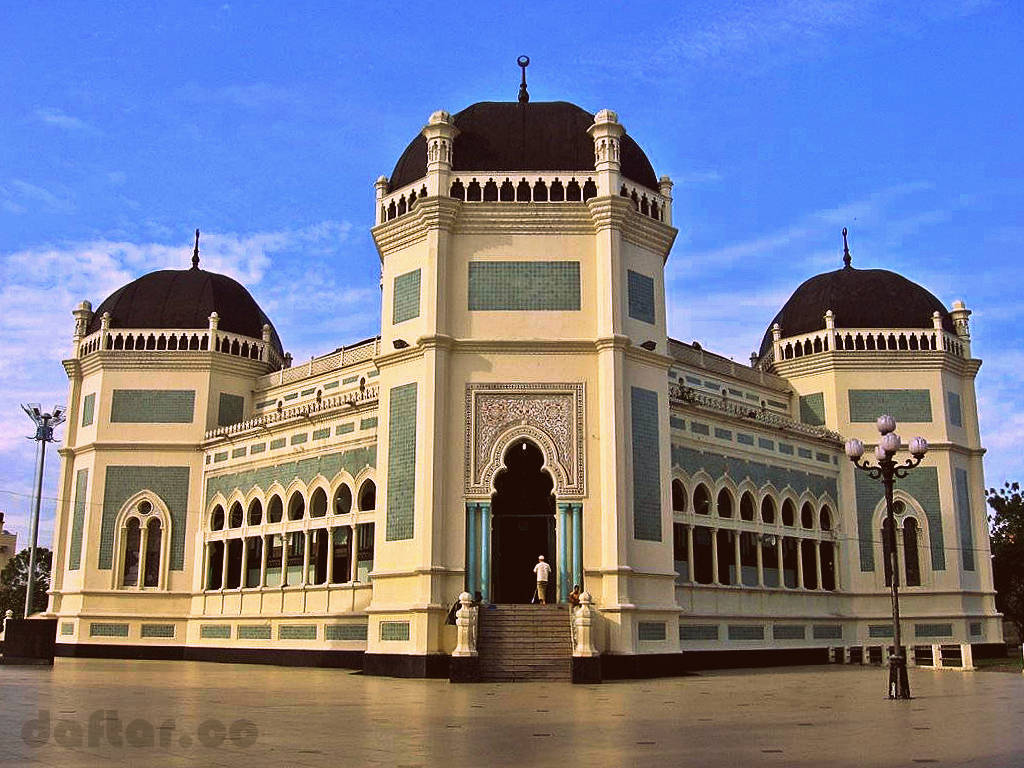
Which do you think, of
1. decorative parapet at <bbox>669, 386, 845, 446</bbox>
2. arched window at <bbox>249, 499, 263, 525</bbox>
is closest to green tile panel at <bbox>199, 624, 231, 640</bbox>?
arched window at <bbox>249, 499, 263, 525</bbox>

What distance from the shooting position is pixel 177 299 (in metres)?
39.3

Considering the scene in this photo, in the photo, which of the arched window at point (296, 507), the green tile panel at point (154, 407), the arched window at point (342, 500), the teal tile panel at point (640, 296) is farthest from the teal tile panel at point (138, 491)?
the teal tile panel at point (640, 296)

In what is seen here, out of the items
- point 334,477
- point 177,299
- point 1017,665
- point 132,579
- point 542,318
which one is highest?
point 177,299

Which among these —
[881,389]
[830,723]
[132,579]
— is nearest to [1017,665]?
[881,389]

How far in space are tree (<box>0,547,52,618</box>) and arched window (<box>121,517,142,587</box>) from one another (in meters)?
31.3

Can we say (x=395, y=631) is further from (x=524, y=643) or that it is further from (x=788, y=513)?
(x=788, y=513)

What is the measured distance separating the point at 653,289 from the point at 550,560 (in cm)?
786

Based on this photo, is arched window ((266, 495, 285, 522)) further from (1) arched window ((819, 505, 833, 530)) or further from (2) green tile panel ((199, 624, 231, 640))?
(1) arched window ((819, 505, 833, 530))

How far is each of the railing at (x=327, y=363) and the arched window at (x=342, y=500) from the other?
4815 millimetres

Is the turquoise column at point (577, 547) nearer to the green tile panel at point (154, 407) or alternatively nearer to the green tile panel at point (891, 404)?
the green tile panel at point (891, 404)

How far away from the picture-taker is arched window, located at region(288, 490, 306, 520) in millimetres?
33344

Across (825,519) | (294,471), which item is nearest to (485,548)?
(294,471)

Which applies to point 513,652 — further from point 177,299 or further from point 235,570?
point 177,299

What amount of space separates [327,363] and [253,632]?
31.3ft
